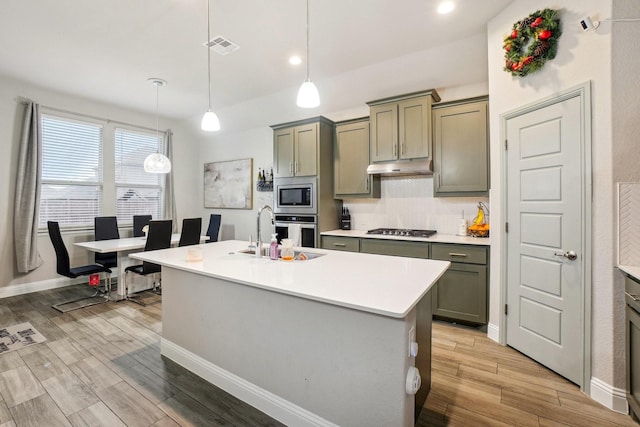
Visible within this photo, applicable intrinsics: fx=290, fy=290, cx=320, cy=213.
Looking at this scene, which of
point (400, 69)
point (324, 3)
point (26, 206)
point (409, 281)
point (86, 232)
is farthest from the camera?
point (86, 232)

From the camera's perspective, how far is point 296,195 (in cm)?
415

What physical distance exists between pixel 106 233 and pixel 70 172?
1100 millimetres

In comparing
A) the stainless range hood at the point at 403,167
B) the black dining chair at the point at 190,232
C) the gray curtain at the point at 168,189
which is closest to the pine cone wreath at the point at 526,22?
the stainless range hood at the point at 403,167

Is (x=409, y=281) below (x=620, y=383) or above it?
above

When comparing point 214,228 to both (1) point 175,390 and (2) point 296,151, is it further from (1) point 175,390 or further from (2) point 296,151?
(1) point 175,390

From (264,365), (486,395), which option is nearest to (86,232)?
(264,365)

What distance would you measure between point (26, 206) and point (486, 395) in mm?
5715

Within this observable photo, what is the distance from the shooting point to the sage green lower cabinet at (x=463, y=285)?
287 centimetres

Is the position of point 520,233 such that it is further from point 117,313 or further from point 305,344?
point 117,313

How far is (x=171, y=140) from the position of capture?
18.8ft

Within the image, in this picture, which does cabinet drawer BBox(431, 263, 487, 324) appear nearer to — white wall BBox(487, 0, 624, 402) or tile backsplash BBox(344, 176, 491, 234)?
tile backsplash BBox(344, 176, 491, 234)

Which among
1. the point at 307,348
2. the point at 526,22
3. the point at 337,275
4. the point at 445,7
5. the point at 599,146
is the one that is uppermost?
the point at 445,7

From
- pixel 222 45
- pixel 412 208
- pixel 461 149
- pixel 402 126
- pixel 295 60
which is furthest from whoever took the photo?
pixel 412 208

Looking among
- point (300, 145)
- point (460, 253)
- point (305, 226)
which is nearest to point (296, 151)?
point (300, 145)
